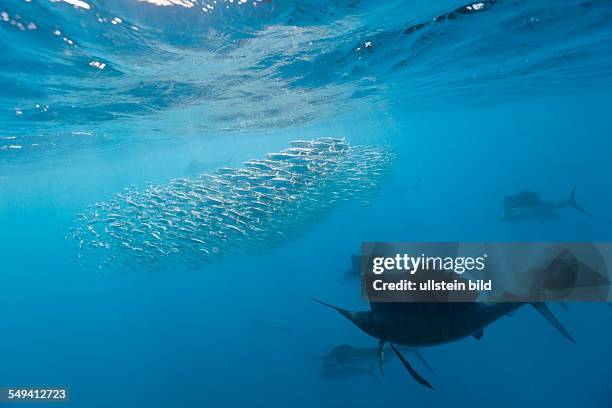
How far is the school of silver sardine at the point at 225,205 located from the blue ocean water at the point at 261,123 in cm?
252

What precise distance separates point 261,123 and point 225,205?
15.9m

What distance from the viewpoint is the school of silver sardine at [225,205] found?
40.2 feet

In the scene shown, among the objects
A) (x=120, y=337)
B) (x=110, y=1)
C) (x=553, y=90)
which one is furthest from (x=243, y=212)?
(x=553, y=90)

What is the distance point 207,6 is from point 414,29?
6609 mm

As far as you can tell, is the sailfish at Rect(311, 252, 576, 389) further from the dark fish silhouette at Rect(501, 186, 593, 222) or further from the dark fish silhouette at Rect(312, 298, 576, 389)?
the dark fish silhouette at Rect(501, 186, 593, 222)

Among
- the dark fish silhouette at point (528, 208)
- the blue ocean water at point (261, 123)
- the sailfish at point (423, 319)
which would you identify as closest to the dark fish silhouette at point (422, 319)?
the sailfish at point (423, 319)

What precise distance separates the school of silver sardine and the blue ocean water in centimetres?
252

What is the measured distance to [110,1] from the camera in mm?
6781

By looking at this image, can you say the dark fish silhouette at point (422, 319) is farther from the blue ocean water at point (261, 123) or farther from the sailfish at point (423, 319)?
the blue ocean water at point (261, 123)

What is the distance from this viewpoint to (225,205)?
12.2 meters

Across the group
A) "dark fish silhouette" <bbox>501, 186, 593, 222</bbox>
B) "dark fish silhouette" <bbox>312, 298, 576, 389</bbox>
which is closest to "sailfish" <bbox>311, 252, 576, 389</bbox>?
"dark fish silhouette" <bbox>312, 298, 576, 389</bbox>

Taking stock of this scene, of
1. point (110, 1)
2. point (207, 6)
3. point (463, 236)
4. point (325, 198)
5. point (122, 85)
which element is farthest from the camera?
point (463, 236)

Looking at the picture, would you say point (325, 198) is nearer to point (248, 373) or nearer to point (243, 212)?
point (243, 212)

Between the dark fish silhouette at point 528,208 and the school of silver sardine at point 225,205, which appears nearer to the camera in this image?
the school of silver sardine at point 225,205
